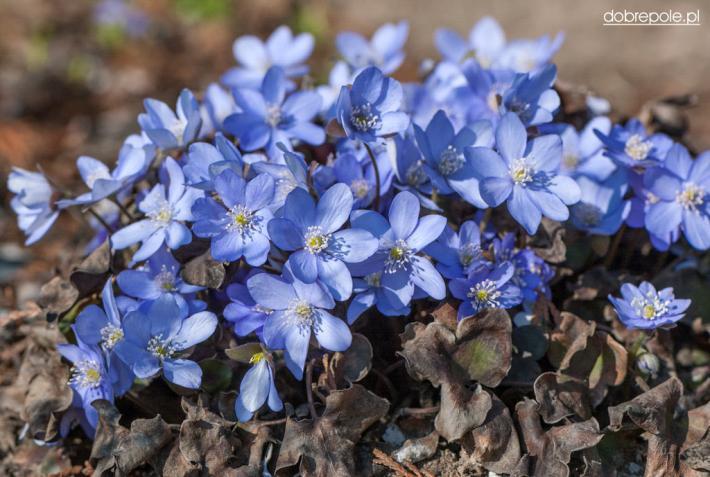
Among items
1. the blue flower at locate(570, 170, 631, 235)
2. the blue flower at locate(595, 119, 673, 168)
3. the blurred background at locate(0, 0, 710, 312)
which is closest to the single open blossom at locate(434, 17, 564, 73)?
the blue flower at locate(595, 119, 673, 168)

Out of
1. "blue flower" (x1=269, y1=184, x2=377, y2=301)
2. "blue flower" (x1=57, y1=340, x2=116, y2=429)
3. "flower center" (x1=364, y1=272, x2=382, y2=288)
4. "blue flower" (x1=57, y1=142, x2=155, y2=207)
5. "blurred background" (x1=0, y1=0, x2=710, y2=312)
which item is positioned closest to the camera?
"blue flower" (x1=269, y1=184, x2=377, y2=301)

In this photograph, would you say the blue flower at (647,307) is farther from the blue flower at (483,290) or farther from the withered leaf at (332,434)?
the withered leaf at (332,434)

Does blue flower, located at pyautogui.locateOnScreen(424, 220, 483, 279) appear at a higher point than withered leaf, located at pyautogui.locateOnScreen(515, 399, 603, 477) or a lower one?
higher

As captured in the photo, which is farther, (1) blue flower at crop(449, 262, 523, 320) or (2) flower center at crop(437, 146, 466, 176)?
(2) flower center at crop(437, 146, 466, 176)

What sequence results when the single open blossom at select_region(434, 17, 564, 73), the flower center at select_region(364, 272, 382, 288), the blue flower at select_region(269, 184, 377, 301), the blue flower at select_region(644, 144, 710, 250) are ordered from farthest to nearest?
the single open blossom at select_region(434, 17, 564, 73) < the blue flower at select_region(644, 144, 710, 250) < the flower center at select_region(364, 272, 382, 288) < the blue flower at select_region(269, 184, 377, 301)

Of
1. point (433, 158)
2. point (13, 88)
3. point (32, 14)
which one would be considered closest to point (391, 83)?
point (433, 158)

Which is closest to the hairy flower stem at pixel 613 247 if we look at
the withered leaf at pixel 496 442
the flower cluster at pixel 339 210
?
the flower cluster at pixel 339 210

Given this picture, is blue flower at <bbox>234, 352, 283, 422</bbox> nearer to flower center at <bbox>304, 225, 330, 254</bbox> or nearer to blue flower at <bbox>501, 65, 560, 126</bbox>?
flower center at <bbox>304, 225, 330, 254</bbox>

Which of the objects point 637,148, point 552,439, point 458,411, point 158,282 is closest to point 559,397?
point 552,439
